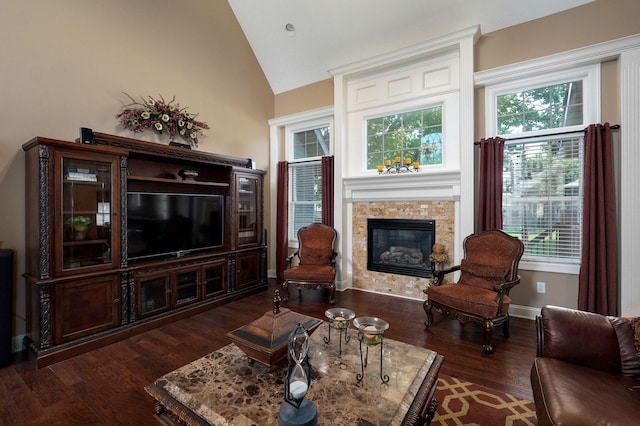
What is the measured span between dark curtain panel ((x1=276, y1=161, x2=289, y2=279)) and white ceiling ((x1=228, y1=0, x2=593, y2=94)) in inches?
65.1

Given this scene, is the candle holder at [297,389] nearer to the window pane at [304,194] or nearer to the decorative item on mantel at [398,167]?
the decorative item on mantel at [398,167]

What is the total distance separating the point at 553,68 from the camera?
325 centimetres

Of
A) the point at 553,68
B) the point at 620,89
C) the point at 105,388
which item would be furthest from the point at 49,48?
the point at 620,89

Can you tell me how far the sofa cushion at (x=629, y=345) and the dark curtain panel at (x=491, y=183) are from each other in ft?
6.33

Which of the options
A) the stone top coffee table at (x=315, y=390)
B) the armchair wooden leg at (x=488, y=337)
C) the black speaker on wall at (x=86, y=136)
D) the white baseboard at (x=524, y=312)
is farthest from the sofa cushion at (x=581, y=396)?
the black speaker on wall at (x=86, y=136)

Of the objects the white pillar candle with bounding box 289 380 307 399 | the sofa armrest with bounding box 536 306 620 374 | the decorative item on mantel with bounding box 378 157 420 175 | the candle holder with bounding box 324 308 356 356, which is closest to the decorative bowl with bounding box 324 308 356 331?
the candle holder with bounding box 324 308 356 356

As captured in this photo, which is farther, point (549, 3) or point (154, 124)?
point (154, 124)

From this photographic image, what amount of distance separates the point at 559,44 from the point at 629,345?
3.37m

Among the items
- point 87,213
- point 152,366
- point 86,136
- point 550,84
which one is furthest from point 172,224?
point 550,84

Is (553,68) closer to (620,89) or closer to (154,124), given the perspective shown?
(620,89)

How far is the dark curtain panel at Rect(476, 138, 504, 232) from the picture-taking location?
346cm

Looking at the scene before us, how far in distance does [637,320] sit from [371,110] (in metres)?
3.79

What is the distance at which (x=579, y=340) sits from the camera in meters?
1.66

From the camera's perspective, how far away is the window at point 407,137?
4094 mm
